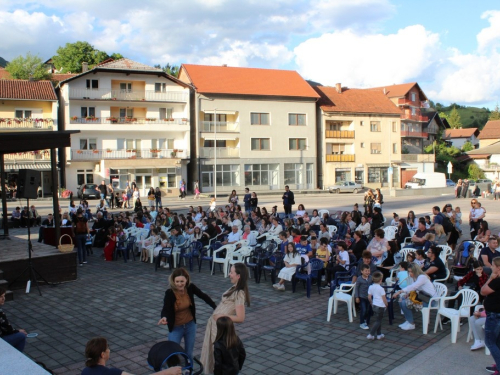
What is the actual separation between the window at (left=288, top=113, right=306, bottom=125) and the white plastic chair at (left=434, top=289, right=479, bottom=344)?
1825 inches

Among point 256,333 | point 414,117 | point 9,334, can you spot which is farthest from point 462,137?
point 9,334

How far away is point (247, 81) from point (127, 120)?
14.5 meters

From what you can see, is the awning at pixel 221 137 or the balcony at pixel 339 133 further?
the balcony at pixel 339 133

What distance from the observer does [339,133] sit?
57.2 m

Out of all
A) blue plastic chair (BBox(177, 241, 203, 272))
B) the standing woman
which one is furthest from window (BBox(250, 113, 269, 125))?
the standing woman

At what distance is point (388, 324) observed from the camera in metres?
8.46

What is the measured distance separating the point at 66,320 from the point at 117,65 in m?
41.4

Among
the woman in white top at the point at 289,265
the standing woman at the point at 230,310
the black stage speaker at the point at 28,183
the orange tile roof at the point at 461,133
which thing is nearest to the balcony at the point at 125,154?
the black stage speaker at the point at 28,183

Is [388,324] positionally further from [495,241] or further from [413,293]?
[495,241]

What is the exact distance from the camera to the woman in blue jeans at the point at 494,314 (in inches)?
236

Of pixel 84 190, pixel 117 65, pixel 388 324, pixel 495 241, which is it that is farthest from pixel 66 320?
pixel 117 65

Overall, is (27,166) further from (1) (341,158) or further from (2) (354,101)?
(2) (354,101)

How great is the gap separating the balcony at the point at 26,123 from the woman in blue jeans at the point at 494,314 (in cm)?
4148

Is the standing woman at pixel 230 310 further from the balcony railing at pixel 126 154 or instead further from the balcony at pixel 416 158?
the balcony at pixel 416 158
